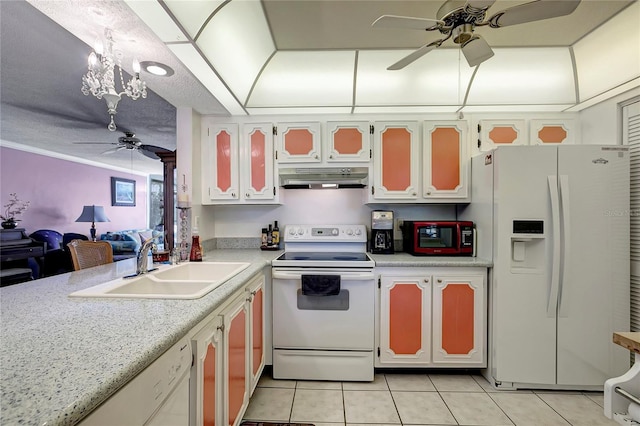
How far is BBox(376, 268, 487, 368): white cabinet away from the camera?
7.04ft

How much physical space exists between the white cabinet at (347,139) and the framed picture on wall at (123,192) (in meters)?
6.49

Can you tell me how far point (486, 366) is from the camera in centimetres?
214

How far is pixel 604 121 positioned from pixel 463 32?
1830 millimetres

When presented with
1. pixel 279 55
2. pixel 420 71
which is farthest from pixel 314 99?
pixel 420 71

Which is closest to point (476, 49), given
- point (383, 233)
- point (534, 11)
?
point (534, 11)

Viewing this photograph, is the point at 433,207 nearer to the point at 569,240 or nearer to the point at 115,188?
the point at 569,240

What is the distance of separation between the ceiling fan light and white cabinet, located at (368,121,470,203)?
953mm

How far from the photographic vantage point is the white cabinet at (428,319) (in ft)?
7.04

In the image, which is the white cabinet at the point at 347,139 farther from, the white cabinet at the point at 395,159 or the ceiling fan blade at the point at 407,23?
the ceiling fan blade at the point at 407,23

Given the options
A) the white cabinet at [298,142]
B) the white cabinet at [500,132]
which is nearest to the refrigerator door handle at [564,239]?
the white cabinet at [500,132]

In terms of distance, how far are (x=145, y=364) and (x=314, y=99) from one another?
2.33 meters

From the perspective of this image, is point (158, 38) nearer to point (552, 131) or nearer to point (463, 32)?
point (463, 32)

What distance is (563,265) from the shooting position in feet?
6.35

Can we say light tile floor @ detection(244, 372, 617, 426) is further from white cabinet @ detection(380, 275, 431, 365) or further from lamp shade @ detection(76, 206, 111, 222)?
lamp shade @ detection(76, 206, 111, 222)
